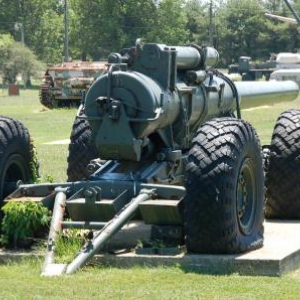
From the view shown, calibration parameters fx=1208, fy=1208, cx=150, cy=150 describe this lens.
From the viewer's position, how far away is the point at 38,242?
374 inches

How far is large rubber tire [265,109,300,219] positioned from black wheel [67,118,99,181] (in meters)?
1.65

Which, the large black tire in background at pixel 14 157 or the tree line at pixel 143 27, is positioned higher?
the large black tire in background at pixel 14 157

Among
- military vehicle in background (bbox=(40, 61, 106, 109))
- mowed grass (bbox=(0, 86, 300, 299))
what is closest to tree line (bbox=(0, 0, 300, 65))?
military vehicle in background (bbox=(40, 61, 106, 109))

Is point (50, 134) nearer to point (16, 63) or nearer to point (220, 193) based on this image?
point (220, 193)

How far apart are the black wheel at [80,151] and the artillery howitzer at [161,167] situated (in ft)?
2.71

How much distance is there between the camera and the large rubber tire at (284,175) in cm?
1108

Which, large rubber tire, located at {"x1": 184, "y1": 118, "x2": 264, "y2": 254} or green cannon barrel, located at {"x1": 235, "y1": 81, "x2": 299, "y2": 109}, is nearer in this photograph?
large rubber tire, located at {"x1": 184, "y1": 118, "x2": 264, "y2": 254}

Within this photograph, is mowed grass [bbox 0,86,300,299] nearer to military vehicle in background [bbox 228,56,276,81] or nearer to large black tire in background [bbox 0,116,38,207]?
large black tire in background [bbox 0,116,38,207]

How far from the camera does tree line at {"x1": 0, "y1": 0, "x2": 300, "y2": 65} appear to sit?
9144cm

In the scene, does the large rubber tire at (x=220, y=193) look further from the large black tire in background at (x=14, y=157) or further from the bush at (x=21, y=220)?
the large black tire in background at (x=14, y=157)

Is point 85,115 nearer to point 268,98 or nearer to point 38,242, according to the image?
point 38,242

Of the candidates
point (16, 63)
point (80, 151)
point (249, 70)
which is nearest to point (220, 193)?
point (80, 151)

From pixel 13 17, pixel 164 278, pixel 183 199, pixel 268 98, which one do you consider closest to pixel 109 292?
pixel 164 278

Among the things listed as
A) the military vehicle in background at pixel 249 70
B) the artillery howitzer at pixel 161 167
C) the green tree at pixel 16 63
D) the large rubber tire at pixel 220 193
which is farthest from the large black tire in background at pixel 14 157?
the green tree at pixel 16 63
